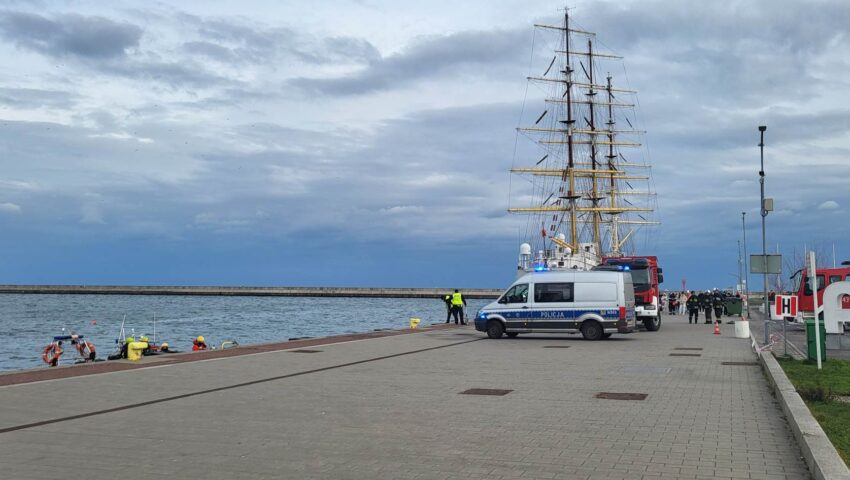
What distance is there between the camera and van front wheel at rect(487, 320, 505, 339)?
2769 cm

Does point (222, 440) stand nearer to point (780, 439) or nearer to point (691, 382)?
point (780, 439)

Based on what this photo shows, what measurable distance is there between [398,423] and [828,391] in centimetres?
641

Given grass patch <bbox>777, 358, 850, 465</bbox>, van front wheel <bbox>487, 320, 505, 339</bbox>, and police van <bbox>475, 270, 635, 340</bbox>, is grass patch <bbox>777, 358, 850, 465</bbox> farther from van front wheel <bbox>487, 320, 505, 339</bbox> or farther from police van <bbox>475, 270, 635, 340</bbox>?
van front wheel <bbox>487, 320, 505, 339</bbox>

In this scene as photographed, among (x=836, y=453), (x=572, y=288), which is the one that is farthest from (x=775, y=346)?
(x=836, y=453)

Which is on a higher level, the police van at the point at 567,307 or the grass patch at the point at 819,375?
the police van at the point at 567,307

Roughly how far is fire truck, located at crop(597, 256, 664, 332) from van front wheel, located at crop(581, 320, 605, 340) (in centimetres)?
689

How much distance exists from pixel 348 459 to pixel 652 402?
5.60 m

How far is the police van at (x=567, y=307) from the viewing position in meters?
26.3

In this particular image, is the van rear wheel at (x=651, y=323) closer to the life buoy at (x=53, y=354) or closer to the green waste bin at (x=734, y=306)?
the life buoy at (x=53, y=354)

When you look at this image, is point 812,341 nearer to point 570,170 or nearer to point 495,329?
point 495,329

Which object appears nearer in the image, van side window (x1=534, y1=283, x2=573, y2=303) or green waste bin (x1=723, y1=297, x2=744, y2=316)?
van side window (x1=534, y1=283, x2=573, y2=303)

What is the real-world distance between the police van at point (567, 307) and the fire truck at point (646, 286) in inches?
263

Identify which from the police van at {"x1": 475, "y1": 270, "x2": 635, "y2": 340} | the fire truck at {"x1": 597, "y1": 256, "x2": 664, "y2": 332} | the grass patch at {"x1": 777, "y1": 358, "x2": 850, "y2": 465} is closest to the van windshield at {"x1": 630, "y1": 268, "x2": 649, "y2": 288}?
the fire truck at {"x1": 597, "y1": 256, "x2": 664, "y2": 332}

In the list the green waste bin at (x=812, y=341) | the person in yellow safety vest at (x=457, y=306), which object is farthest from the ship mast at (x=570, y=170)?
the green waste bin at (x=812, y=341)
